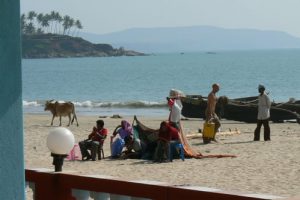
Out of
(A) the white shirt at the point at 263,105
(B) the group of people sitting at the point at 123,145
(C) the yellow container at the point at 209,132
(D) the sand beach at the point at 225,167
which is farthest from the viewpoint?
(C) the yellow container at the point at 209,132

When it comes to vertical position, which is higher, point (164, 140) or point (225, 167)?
point (164, 140)

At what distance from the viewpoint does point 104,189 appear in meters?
4.26

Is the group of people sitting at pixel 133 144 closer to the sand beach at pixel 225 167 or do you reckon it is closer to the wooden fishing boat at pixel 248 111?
the sand beach at pixel 225 167

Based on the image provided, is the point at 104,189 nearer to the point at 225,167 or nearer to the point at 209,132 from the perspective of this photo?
the point at 225,167

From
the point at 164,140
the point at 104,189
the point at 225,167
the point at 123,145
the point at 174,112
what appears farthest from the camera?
the point at 123,145

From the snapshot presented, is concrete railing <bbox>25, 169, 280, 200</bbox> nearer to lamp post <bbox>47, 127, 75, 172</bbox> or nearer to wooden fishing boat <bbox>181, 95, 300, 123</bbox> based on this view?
lamp post <bbox>47, 127, 75, 172</bbox>

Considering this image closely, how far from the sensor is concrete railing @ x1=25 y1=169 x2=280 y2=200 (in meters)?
3.81

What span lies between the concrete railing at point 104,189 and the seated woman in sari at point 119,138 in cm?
1087

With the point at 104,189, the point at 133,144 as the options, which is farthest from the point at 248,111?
the point at 104,189

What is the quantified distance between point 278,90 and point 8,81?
74646mm

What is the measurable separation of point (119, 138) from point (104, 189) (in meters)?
11.4

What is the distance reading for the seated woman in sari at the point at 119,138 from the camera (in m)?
15.7

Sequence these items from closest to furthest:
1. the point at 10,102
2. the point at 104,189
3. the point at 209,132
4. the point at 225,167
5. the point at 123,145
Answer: the point at 10,102
the point at 104,189
the point at 225,167
the point at 123,145
the point at 209,132

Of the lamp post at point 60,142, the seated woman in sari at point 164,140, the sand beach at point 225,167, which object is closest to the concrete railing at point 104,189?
the lamp post at point 60,142
